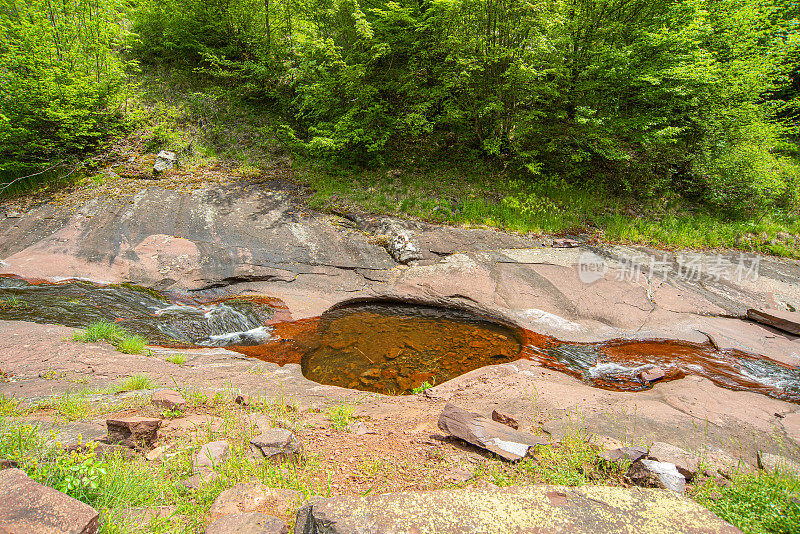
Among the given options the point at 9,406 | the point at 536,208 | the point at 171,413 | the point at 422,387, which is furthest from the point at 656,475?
the point at 536,208

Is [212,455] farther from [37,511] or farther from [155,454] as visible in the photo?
[37,511]

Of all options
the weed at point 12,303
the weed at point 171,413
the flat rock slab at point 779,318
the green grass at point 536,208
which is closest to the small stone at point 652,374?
the flat rock slab at point 779,318

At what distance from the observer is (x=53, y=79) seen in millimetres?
10984

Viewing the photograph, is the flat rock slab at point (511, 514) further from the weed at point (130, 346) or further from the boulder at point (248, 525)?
the weed at point (130, 346)

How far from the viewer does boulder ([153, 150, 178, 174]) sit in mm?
12016

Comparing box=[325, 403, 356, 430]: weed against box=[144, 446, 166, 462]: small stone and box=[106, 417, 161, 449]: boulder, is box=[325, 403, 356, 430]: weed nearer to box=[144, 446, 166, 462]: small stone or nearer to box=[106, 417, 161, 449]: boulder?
box=[144, 446, 166, 462]: small stone

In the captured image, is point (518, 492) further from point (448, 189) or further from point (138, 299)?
point (448, 189)

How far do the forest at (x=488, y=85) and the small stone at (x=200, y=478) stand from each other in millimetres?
10788

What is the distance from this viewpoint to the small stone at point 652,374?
603 cm

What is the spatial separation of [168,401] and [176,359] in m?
2.06

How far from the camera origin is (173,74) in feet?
50.7

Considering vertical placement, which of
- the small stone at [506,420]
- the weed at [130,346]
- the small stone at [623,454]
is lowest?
the weed at [130,346]

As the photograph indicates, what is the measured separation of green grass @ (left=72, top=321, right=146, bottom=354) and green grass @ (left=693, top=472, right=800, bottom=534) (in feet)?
23.7

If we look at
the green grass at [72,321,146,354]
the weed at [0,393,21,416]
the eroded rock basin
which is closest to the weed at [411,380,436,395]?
the eroded rock basin
